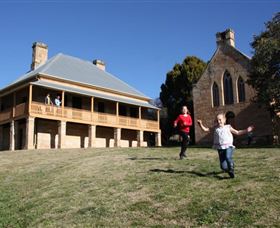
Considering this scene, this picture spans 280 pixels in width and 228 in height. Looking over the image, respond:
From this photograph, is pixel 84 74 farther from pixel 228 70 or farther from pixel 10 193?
pixel 10 193

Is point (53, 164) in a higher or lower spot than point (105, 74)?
lower

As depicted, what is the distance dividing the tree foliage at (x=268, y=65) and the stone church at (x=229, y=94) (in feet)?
25.6

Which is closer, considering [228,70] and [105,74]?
[228,70]

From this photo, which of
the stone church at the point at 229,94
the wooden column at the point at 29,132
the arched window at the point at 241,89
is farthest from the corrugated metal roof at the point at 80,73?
the arched window at the point at 241,89

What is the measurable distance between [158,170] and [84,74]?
26.3 metres

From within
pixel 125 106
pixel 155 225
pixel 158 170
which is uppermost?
pixel 125 106

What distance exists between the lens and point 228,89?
33500 millimetres

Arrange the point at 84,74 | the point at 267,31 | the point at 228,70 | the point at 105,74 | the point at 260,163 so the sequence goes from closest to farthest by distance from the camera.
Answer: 1. the point at 260,163
2. the point at 267,31
3. the point at 228,70
4. the point at 84,74
5. the point at 105,74

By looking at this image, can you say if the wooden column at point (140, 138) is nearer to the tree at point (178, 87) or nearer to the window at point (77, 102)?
the window at point (77, 102)

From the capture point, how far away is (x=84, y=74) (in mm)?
36000

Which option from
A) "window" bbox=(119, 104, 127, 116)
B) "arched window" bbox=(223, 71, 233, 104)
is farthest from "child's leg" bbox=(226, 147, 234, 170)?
"window" bbox=(119, 104, 127, 116)

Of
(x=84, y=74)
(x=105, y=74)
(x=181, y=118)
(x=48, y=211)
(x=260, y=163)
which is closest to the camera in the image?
(x=48, y=211)

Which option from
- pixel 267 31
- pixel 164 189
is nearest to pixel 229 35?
pixel 267 31

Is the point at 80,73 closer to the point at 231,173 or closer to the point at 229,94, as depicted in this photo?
the point at 229,94
